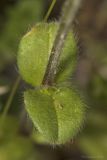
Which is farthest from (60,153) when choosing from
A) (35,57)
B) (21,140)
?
(35,57)

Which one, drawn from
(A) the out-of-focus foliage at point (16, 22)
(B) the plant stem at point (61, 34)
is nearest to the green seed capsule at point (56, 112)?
(B) the plant stem at point (61, 34)

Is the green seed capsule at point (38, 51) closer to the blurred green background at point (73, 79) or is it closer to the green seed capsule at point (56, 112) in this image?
the green seed capsule at point (56, 112)

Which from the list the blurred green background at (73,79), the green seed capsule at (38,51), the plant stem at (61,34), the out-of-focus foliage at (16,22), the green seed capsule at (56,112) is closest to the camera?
the plant stem at (61,34)

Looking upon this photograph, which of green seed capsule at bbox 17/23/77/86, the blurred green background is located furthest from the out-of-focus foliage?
green seed capsule at bbox 17/23/77/86

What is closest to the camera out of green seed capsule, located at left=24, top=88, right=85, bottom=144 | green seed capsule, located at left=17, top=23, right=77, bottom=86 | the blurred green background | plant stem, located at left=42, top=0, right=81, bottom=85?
plant stem, located at left=42, top=0, right=81, bottom=85

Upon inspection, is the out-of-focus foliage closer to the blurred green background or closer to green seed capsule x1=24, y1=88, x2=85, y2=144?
the blurred green background
